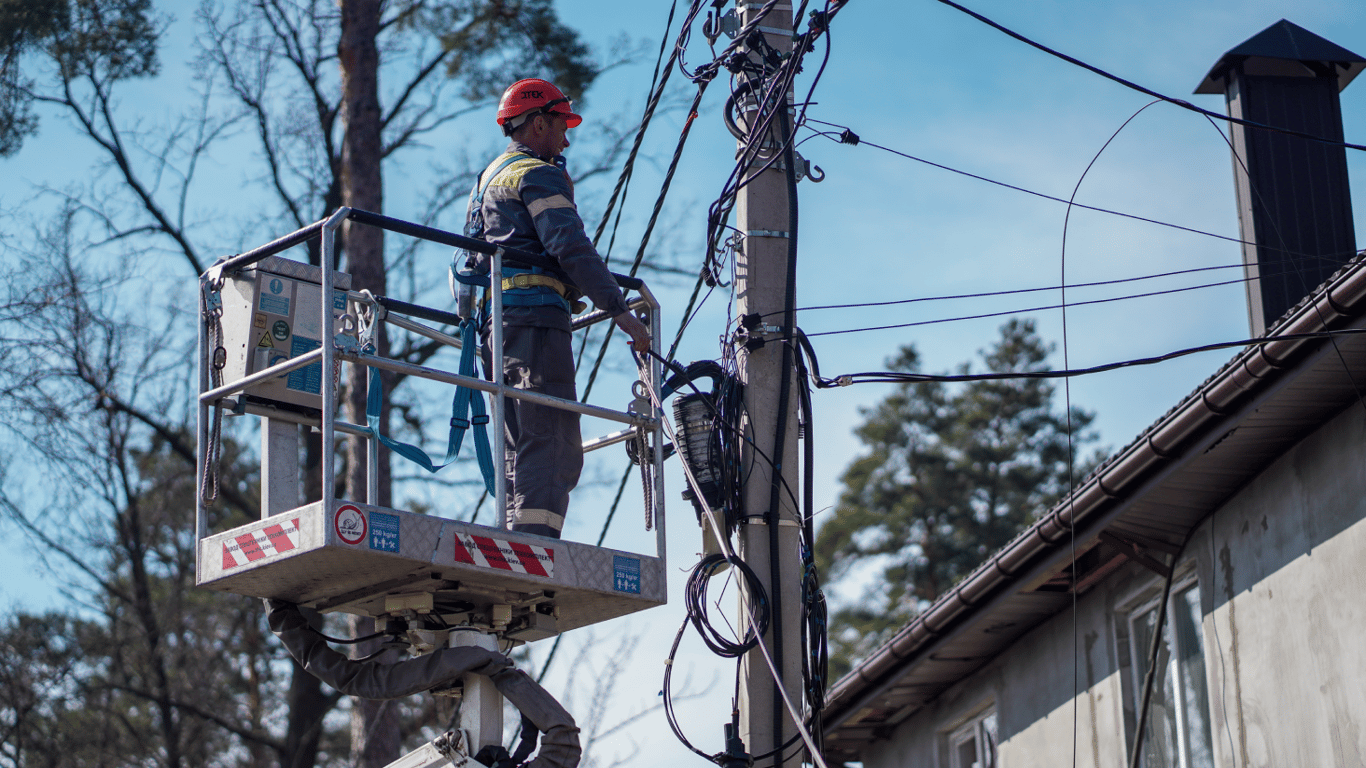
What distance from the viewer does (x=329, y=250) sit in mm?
6582

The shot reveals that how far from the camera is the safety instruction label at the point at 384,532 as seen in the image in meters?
6.35

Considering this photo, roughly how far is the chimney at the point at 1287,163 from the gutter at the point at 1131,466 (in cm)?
197

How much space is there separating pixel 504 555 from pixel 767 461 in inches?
57.2

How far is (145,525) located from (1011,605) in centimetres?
1374

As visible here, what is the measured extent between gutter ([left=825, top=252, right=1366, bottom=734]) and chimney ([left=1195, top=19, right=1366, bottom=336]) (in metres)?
1.97

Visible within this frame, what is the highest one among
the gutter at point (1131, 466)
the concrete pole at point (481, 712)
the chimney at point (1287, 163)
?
the chimney at point (1287, 163)

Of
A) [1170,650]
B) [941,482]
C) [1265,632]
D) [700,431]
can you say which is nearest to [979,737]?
[1170,650]

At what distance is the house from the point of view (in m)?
9.40

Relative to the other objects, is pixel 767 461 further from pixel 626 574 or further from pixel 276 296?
pixel 276 296

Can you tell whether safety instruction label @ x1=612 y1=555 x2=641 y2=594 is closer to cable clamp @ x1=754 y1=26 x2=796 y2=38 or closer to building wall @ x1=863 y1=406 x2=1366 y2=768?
cable clamp @ x1=754 y1=26 x2=796 y2=38

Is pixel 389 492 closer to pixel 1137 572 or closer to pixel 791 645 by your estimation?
pixel 1137 572

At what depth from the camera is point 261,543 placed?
21.7ft

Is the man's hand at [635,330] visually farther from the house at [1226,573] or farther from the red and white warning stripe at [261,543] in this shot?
the house at [1226,573]

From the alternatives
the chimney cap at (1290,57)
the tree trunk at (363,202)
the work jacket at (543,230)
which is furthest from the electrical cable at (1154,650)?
the tree trunk at (363,202)
